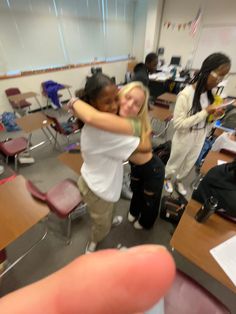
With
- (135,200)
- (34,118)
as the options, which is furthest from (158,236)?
(34,118)

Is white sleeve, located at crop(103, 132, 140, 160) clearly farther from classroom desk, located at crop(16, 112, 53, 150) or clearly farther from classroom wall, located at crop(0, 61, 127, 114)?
classroom wall, located at crop(0, 61, 127, 114)

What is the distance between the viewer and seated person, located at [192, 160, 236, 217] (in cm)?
102

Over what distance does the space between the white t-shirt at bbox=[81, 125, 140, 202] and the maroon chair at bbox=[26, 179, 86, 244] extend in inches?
14.6

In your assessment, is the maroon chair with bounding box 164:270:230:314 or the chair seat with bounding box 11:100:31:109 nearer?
the maroon chair with bounding box 164:270:230:314

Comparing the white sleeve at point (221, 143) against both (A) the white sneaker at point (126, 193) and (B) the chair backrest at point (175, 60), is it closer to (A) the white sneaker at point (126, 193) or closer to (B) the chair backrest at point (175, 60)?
(A) the white sneaker at point (126, 193)

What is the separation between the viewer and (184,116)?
1631 millimetres

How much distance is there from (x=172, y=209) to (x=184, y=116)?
92 cm

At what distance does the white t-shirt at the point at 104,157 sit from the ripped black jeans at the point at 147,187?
28 cm

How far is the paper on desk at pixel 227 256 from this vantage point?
32.4 inches

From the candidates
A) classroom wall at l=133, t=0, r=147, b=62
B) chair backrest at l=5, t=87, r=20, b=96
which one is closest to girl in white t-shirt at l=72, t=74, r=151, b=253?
chair backrest at l=5, t=87, r=20, b=96

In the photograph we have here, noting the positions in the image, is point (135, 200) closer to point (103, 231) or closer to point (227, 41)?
point (103, 231)

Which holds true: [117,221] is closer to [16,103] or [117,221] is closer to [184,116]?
[184,116]

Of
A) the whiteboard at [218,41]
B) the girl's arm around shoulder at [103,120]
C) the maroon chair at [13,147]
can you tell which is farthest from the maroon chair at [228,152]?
the whiteboard at [218,41]

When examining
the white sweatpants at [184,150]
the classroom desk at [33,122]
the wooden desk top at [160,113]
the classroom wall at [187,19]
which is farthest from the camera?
the classroom wall at [187,19]
